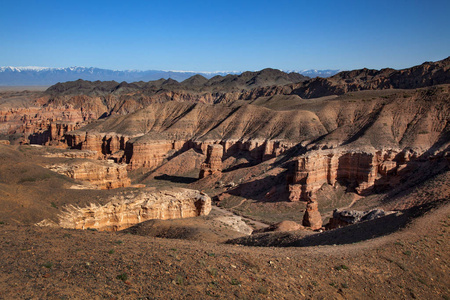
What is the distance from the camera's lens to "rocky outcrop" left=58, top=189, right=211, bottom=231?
26453 mm

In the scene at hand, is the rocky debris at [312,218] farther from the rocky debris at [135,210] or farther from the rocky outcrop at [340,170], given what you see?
the rocky outcrop at [340,170]

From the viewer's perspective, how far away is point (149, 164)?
8019cm

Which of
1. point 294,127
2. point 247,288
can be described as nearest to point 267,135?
point 294,127

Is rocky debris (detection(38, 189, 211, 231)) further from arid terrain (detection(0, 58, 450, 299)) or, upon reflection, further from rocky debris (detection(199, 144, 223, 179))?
rocky debris (detection(199, 144, 223, 179))

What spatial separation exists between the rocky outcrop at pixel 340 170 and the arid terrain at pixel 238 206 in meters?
0.19

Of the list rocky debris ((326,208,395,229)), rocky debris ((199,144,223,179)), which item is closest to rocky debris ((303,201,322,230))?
rocky debris ((326,208,395,229))

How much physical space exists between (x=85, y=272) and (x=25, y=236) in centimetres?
581

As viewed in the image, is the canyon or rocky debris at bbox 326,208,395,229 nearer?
rocky debris at bbox 326,208,395,229

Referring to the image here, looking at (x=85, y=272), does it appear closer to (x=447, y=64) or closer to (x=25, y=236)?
(x=25, y=236)

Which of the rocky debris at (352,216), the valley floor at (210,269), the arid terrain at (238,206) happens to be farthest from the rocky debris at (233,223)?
the valley floor at (210,269)

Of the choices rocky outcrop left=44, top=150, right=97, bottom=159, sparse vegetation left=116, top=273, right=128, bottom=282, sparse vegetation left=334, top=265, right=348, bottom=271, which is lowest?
rocky outcrop left=44, top=150, right=97, bottom=159

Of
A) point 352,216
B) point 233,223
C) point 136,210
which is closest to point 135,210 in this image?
point 136,210

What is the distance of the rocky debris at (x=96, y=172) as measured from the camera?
128 ft

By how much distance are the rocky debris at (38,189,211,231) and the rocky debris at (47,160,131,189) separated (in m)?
11.4
